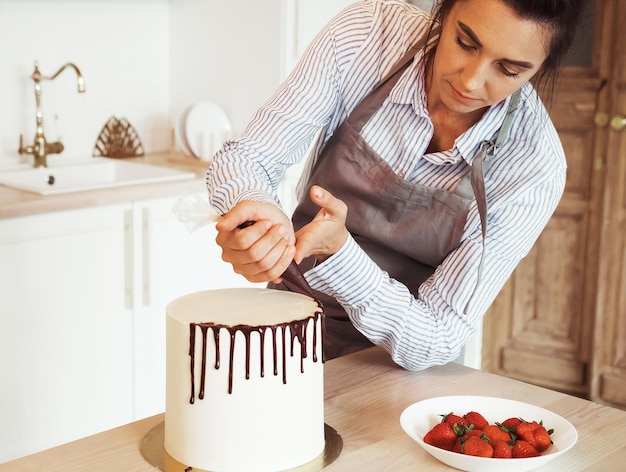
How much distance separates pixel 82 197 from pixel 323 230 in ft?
4.50

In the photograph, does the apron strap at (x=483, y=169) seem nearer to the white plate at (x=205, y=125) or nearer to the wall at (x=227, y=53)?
the wall at (x=227, y=53)

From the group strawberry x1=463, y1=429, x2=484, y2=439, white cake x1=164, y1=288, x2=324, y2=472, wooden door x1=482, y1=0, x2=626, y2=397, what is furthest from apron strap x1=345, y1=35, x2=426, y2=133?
wooden door x1=482, y1=0, x2=626, y2=397

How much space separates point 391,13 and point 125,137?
71.7 inches

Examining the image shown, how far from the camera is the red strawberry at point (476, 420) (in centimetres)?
122

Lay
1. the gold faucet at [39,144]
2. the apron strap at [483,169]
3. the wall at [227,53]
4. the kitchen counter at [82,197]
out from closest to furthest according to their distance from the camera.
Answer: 1. the apron strap at [483,169]
2. the kitchen counter at [82,197]
3. the gold faucet at [39,144]
4. the wall at [227,53]

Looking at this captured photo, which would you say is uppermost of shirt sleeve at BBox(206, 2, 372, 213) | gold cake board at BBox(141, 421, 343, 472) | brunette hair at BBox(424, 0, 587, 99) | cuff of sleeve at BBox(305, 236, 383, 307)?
brunette hair at BBox(424, 0, 587, 99)

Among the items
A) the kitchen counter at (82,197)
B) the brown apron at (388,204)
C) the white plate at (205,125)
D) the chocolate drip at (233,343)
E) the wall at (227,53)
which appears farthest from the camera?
the white plate at (205,125)

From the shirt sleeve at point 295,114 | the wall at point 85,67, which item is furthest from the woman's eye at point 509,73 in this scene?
the wall at point 85,67

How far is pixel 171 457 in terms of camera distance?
1.21 metres

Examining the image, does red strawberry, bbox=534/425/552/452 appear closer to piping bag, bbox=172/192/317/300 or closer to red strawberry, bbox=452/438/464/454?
red strawberry, bbox=452/438/464/454

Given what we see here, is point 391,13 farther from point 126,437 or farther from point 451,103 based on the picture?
point 126,437

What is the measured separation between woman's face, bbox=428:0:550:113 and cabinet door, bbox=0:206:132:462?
1377 millimetres

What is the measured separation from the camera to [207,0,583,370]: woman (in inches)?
53.6

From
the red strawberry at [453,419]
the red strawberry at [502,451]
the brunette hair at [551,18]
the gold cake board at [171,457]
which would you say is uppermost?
the brunette hair at [551,18]
